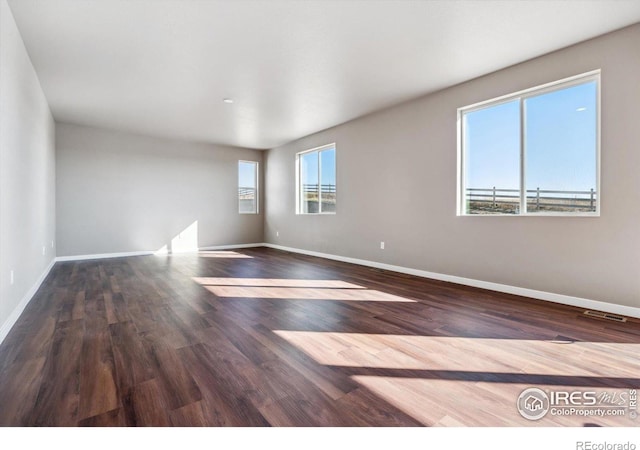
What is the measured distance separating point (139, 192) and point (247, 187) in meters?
2.60

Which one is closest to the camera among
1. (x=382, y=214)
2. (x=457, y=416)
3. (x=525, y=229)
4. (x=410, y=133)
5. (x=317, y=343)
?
(x=457, y=416)

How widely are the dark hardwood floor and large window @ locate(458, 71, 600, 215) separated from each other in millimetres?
1125

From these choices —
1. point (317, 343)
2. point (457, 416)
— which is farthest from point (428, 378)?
point (317, 343)

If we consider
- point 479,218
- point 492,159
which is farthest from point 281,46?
point 479,218

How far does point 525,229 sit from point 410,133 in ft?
6.90

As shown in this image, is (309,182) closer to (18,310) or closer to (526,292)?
(526,292)

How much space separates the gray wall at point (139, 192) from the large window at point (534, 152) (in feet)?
19.2

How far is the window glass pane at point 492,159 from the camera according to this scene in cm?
361

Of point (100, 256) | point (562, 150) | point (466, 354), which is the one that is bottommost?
point (466, 354)

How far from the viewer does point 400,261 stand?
4852 millimetres

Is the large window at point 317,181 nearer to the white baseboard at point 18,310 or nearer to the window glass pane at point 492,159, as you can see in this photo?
the window glass pane at point 492,159

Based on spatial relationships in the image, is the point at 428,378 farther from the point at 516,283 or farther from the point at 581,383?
the point at 516,283

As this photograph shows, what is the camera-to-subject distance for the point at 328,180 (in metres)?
6.41

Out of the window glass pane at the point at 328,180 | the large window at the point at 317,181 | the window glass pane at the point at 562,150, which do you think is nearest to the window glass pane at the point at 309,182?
the large window at the point at 317,181
